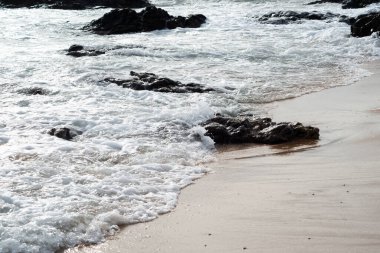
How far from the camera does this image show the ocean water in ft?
16.4

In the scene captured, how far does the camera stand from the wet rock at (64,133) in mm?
7504

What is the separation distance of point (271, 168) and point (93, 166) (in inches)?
82.0

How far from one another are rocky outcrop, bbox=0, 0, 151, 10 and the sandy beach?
31.5 metres

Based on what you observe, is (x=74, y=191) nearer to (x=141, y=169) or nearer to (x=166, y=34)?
(x=141, y=169)

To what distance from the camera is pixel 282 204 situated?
5.02 meters

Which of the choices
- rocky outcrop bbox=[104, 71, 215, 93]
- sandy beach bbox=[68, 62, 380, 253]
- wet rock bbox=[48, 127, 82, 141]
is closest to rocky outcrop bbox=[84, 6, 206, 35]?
rocky outcrop bbox=[104, 71, 215, 93]

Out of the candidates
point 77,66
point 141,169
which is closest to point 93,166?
point 141,169

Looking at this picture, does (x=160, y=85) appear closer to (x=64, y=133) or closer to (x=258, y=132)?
(x=64, y=133)

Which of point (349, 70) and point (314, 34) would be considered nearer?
point (349, 70)

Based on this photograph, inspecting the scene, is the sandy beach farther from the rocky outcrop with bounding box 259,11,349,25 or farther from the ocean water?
the rocky outcrop with bounding box 259,11,349,25

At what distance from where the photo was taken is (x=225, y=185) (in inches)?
226

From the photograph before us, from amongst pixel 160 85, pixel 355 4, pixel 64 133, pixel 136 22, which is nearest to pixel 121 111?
pixel 64 133

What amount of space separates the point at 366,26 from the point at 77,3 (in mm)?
23247

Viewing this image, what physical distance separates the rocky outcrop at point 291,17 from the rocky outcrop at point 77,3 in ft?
44.2
